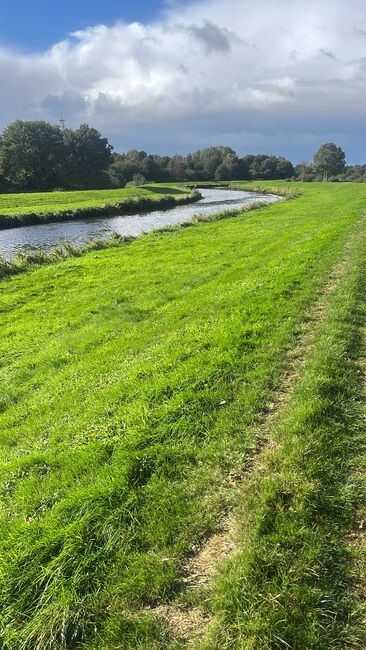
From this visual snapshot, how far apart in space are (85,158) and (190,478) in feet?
377

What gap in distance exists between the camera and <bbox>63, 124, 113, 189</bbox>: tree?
103562 mm

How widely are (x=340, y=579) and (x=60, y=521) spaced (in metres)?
3.01

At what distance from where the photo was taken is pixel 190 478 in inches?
206

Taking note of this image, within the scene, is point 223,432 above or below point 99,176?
below

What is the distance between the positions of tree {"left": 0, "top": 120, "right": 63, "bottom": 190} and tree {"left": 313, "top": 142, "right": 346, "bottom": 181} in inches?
2876

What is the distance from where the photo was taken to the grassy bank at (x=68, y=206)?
1962 inches

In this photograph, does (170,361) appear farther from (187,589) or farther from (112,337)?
(187,589)

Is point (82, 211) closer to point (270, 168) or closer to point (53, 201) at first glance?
point (53, 201)

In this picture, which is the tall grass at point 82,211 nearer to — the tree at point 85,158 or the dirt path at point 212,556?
the tree at point 85,158

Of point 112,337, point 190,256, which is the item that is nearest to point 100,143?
point 190,256

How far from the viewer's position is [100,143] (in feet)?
371

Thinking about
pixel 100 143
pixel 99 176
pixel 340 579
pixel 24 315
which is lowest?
pixel 24 315

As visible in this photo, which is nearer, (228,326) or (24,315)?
(228,326)

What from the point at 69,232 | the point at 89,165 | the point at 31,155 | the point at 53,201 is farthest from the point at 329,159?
the point at 69,232
